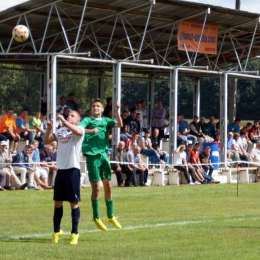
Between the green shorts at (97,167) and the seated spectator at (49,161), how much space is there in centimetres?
1055

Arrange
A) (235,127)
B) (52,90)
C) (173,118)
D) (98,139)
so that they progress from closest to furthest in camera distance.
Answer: (98,139)
(52,90)
(173,118)
(235,127)

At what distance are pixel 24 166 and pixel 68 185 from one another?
11.5m

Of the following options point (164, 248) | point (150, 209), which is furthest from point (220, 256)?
point (150, 209)

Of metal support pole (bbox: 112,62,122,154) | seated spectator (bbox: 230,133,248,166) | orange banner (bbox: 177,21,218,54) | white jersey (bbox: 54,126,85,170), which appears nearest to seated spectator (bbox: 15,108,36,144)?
metal support pole (bbox: 112,62,122,154)

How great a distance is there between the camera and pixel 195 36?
28031 mm

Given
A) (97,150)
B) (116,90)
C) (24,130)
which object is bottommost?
(97,150)

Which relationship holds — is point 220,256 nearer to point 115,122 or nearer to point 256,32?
point 115,122

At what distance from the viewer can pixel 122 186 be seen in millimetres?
24250

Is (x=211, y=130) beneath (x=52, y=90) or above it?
beneath

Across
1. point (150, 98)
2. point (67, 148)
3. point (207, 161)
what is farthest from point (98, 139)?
point (150, 98)

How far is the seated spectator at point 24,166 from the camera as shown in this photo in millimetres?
21453

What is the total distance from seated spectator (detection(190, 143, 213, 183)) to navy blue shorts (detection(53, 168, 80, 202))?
55.5ft

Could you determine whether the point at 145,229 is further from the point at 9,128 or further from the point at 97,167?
the point at 9,128

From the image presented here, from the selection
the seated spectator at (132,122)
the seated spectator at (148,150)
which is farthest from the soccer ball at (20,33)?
the seated spectator at (132,122)
